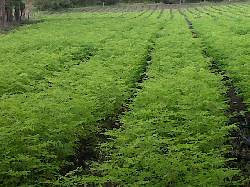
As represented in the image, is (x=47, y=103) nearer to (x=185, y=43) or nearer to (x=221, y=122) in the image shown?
(x=221, y=122)

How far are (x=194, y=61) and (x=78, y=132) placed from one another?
10934 mm

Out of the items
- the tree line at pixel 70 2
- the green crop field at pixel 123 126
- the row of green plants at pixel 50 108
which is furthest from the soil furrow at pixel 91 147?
the tree line at pixel 70 2

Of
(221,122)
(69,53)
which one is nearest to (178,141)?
(221,122)

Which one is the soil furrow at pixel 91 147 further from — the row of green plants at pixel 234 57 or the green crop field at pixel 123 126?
the row of green plants at pixel 234 57

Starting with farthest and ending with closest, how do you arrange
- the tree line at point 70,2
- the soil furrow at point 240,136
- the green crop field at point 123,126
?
the tree line at point 70,2 → the soil furrow at point 240,136 → the green crop field at point 123,126

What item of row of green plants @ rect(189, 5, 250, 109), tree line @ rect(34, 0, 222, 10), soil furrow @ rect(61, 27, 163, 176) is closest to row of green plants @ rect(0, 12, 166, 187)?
soil furrow @ rect(61, 27, 163, 176)

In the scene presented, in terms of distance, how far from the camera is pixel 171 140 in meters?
11.9

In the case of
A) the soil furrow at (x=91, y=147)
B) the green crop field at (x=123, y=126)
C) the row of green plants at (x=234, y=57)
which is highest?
the row of green plants at (x=234, y=57)

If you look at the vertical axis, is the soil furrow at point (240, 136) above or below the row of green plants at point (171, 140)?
below

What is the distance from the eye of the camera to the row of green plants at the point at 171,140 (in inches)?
395

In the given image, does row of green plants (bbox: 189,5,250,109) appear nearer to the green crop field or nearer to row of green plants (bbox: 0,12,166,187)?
the green crop field

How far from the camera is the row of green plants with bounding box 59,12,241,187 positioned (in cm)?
1002

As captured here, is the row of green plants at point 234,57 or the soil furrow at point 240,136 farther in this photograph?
the row of green plants at point 234,57

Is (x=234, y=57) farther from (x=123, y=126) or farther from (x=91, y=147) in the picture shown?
(x=91, y=147)
